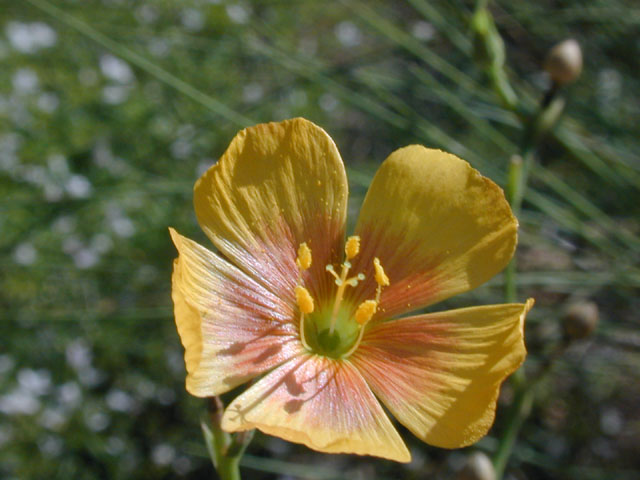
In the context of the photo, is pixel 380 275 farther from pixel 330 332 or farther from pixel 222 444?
pixel 222 444

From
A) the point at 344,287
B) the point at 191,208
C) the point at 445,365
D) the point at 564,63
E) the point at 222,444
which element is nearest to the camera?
the point at 222,444

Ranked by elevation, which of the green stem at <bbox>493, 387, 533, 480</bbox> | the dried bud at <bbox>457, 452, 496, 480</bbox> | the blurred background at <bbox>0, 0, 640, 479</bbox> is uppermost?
the dried bud at <bbox>457, 452, 496, 480</bbox>

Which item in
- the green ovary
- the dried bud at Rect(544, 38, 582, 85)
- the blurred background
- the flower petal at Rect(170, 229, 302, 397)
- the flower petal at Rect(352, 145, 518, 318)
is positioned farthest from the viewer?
the blurred background

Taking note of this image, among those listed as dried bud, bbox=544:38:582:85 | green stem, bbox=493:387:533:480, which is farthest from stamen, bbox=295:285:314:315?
dried bud, bbox=544:38:582:85

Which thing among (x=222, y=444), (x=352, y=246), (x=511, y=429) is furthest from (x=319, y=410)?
(x=511, y=429)

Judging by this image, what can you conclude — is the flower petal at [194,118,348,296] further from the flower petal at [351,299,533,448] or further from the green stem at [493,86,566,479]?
the green stem at [493,86,566,479]
